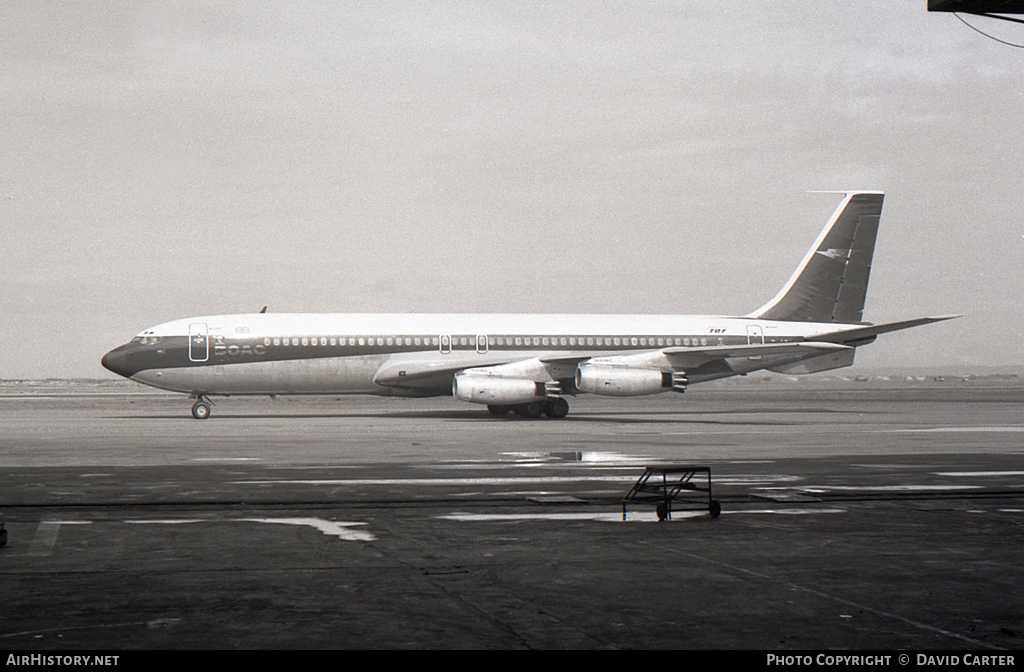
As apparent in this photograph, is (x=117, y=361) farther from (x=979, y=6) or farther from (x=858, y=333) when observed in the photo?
(x=979, y=6)

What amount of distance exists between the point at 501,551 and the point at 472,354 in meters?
30.0

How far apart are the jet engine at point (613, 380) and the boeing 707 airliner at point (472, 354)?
5 centimetres

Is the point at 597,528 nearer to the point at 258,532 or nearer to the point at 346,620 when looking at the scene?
the point at 258,532

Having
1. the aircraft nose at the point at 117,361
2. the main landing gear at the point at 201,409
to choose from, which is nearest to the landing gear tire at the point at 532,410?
the main landing gear at the point at 201,409

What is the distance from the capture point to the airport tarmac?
7.34m

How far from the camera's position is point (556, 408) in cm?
4028

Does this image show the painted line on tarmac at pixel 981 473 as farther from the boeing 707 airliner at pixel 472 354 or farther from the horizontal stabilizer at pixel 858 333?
the horizontal stabilizer at pixel 858 333

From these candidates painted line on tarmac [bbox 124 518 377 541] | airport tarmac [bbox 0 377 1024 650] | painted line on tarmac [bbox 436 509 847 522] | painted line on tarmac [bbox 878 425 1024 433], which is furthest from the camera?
painted line on tarmac [bbox 878 425 1024 433]

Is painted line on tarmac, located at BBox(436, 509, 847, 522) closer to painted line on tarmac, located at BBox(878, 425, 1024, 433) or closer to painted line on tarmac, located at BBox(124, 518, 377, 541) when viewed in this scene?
painted line on tarmac, located at BBox(124, 518, 377, 541)

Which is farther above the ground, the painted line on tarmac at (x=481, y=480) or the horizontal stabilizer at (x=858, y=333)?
the horizontal stabilizer at (x=858, y=333)

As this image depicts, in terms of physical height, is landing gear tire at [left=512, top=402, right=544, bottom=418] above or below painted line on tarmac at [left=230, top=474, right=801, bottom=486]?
below

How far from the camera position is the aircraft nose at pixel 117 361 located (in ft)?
126

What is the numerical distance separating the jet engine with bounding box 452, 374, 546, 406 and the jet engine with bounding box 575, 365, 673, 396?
5.94ft

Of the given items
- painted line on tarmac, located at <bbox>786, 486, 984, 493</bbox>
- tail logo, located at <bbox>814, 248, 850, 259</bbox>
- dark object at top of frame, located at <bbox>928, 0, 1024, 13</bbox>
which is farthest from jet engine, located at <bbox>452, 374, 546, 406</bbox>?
dark object at top of frame, located at <bbox>928, 0, 1024, 13</bbox>
